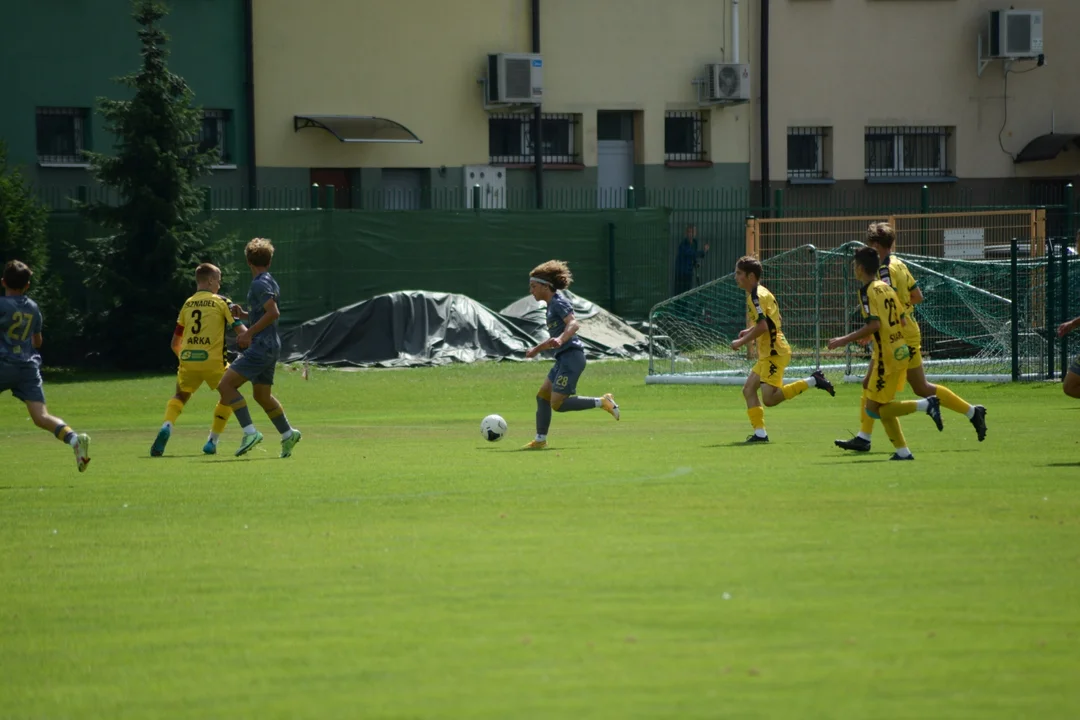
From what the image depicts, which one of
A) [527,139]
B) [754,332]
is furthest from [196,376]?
[527,139]

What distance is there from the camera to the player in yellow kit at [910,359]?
44.0 feet

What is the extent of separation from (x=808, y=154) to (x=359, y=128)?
11.2 m

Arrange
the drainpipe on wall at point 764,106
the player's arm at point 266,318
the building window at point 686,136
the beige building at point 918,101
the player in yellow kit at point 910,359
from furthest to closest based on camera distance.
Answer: the building window at point 686,136 → the beige building at point 918,101 → the drainpipe on wall at point 764,106 → the player's arm at point 266,318 → the player in yellow kit at point 910,359

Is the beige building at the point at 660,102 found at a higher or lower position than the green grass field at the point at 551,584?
higher

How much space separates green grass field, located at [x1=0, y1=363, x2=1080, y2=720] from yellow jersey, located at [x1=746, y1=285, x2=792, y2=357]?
1205mm

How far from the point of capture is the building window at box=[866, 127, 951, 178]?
130 ft

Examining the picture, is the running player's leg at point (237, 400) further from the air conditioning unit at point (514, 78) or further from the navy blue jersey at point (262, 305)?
the air conditioning unit at point (514, 78)

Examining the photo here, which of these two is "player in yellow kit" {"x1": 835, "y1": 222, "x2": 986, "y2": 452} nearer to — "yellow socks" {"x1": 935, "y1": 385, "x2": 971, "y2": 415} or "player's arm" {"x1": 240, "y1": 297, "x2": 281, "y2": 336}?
"yellow socks" {"x1": 935, "y1": 385, "x2": 971, "y2": 415}

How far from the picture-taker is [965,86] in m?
39.7

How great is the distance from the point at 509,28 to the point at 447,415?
18.6 metres

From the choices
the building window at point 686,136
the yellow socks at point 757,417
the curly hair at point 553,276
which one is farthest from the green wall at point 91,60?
the yellow socks at point 757,417

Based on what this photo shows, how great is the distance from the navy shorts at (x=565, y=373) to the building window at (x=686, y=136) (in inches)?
952

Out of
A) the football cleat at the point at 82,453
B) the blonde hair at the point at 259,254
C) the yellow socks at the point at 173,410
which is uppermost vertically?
the blonde hair at the point at 259,254

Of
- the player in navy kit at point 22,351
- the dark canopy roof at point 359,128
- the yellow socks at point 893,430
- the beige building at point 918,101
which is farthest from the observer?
the beige building at point 918,101
